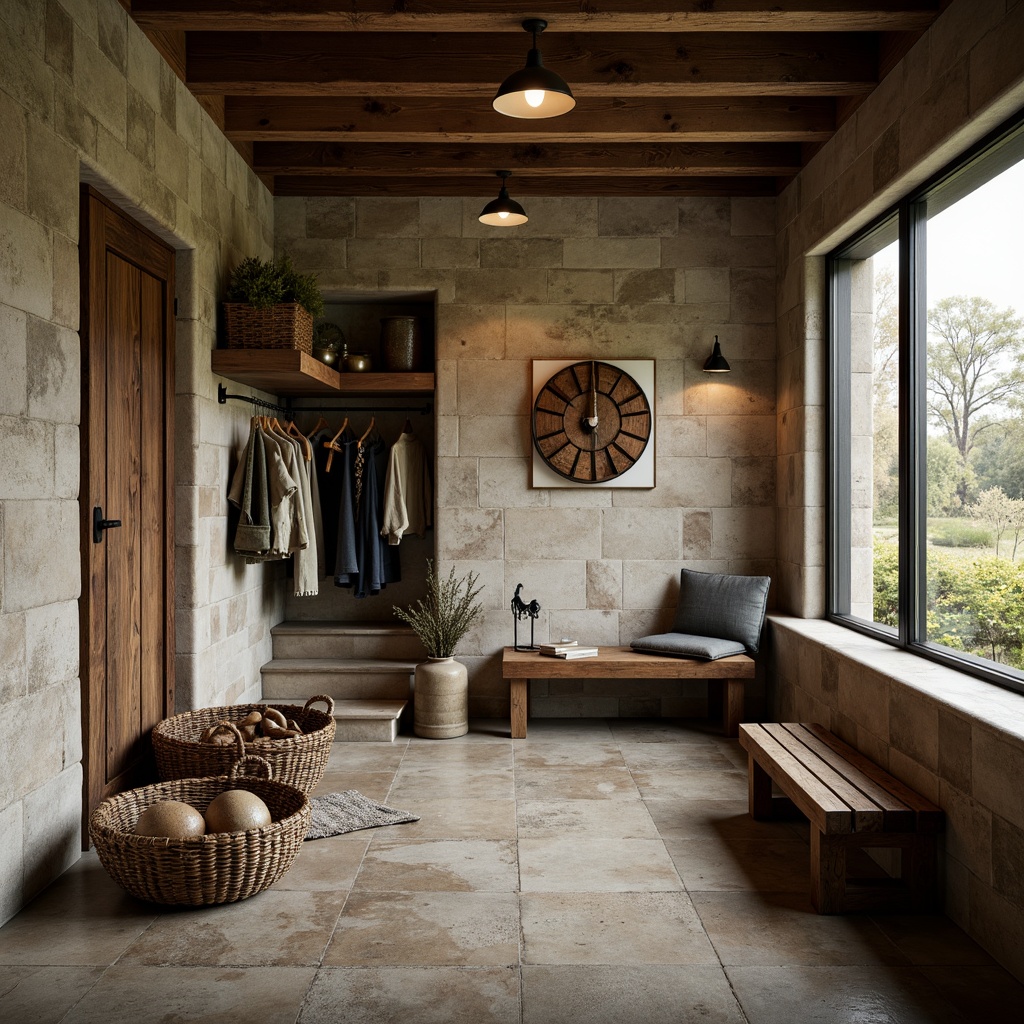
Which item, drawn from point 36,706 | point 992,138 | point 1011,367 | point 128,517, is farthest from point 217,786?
point 992,138

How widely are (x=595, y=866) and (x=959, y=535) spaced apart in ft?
5.79

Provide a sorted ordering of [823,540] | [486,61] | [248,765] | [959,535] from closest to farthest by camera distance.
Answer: [959,535]
[248,765]
[486,61]
[823,540]

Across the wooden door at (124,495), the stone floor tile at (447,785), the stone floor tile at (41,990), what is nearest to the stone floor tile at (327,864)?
the stone floor tile at (447,785)

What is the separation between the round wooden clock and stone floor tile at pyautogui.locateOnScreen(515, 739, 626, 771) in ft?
5.03

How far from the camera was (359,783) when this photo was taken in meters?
4.22

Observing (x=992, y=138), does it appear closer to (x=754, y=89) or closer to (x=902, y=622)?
(x=754, y=89)

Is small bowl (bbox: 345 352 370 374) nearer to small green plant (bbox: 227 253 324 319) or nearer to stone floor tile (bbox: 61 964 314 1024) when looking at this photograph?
small green plant (bbox: 227 253 324 319)

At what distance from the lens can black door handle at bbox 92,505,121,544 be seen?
3.43m

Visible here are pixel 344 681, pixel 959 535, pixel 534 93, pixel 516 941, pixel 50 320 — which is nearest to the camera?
pixel 516 941

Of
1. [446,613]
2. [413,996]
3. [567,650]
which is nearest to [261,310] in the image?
[446,613]

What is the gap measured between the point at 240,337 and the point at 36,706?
7.23 feet

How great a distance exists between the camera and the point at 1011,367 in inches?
123

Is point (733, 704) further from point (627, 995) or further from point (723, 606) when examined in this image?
point (627, 995)

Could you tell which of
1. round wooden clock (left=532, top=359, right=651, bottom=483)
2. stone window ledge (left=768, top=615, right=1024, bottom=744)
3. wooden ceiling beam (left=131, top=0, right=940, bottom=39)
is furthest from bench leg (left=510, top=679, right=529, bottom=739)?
wooden ceiling beam (left=131, top=0, right=940, bottom=39)
